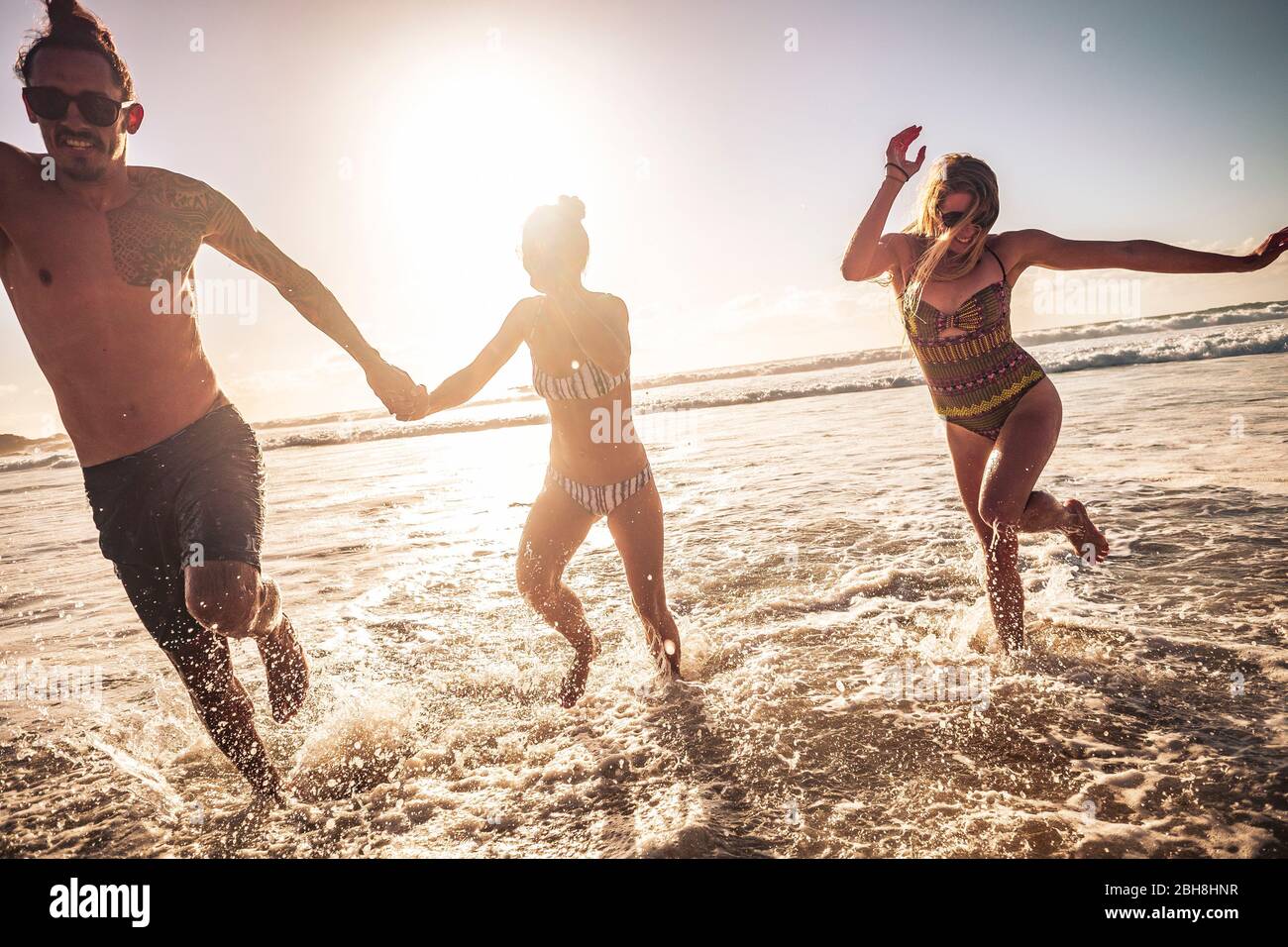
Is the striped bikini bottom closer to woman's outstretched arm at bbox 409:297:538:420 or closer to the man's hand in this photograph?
woman's outstretched arm at bbox 409:297:538:420

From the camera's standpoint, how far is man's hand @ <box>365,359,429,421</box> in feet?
11.5

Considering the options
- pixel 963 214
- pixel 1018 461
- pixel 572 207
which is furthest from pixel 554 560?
pixel 963 214

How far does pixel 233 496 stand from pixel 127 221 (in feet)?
4.03

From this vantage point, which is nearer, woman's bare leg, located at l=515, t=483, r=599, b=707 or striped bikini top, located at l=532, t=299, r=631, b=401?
striped bikini top, located at l=532, t=299, r=631, b=401

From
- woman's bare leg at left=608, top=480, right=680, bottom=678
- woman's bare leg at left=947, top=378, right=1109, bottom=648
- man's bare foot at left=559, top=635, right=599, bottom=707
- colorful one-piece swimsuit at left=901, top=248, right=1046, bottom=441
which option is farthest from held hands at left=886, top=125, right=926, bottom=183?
man's bare foot at left=559, top=635, right=599, bottom=707

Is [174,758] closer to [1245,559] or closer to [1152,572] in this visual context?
[1152,572]

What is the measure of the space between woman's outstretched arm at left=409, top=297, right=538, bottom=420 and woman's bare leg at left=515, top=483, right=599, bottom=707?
Answer: 664 millimetres

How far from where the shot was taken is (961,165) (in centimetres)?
341

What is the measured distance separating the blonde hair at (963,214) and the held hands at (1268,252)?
4.17 feet

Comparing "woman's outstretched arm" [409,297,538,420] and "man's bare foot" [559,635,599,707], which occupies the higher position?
"woman's outstretched arm" [409,297,538,420]

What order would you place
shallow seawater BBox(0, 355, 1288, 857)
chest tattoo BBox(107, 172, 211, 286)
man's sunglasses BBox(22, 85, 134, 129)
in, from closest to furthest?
shallow seawater BBox(0, 355, 1288, 857) < man's sunglasses BBox(22, 85, 134, 129) < chest tattoo BBox(107, 172, 211, 286)

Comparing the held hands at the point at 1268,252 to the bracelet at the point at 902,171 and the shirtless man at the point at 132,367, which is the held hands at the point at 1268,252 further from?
the shirtless man at the point at 132,367

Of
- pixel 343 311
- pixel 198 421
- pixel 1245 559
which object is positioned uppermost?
pixel 343 311
